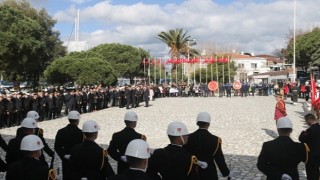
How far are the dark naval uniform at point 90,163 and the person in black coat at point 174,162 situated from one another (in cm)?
78

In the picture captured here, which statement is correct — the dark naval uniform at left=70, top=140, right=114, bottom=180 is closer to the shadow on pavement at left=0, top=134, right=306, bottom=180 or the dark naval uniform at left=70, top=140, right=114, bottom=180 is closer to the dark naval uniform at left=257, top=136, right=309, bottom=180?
the dark naval uniform at left=257, top=136, right=309, bottom=180

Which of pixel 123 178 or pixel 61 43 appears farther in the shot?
pixel 61 43

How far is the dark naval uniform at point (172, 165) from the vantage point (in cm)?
483

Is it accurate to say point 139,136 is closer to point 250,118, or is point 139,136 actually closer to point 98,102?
point 250,118

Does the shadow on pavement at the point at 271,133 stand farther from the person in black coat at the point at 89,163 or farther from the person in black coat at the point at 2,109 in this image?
the person in black coat at the point at 2,109

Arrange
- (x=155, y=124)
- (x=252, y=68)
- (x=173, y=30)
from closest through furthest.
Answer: (x=155, y=124) → (x=173, y=30) → (x=252, y=68)

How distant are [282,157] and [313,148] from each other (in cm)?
209

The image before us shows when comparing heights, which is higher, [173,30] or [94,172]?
[173,30]

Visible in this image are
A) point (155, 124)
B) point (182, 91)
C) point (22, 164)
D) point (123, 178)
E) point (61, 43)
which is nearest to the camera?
point (123, 178)

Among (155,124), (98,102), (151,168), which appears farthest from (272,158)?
(98,102)

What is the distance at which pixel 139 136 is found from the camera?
21.2ft

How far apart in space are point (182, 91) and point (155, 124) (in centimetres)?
2967

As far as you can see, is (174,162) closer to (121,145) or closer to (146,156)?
(146,156)

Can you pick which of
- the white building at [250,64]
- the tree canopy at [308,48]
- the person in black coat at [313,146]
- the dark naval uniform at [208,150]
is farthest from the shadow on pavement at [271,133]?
the white building at [250,64]
